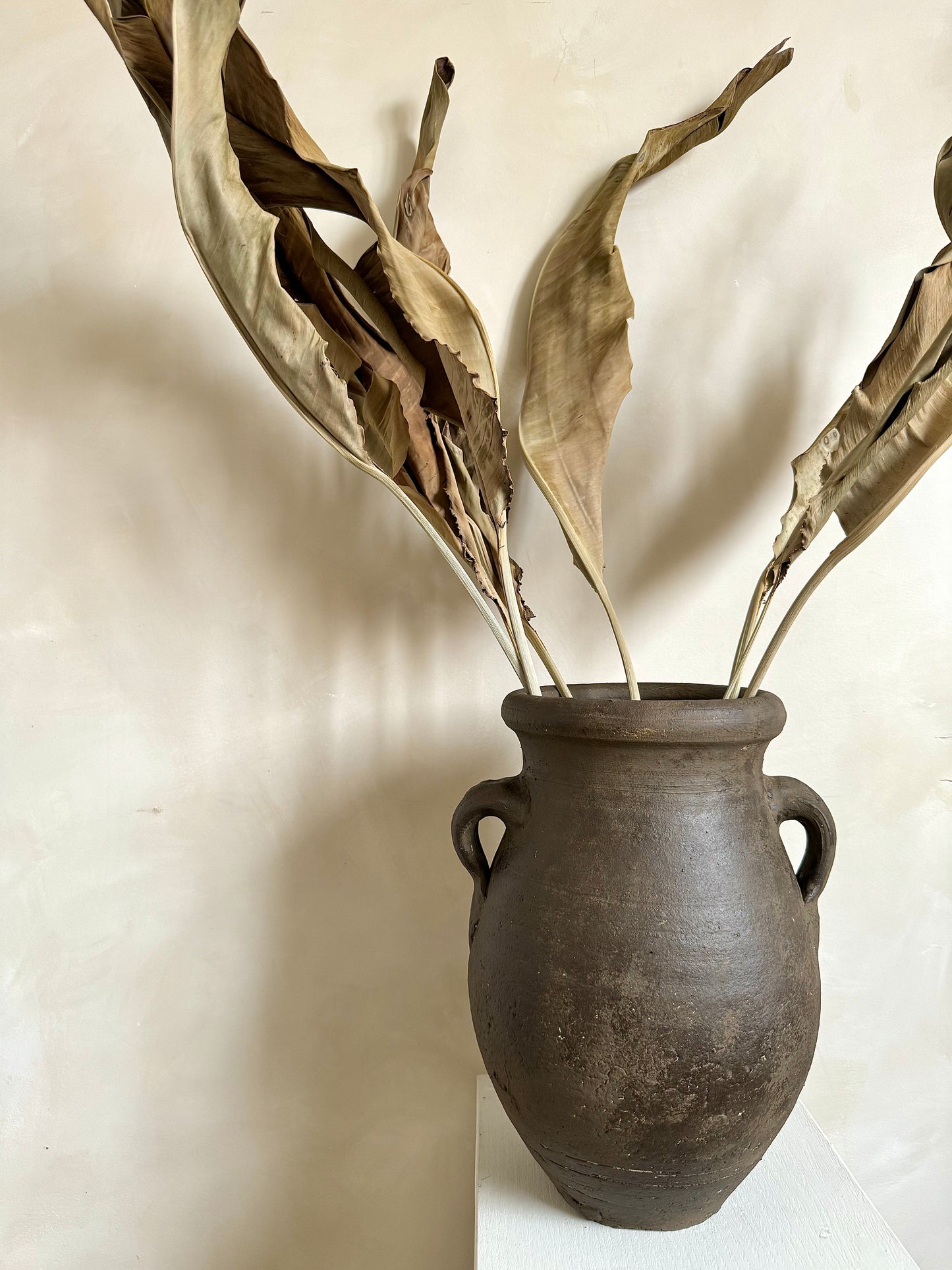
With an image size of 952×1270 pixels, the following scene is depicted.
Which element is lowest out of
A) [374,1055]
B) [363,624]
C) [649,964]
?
[374,1055]

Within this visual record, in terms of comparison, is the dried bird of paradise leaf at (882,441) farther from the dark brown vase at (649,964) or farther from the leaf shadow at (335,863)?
the leaf shadow at (335,863)

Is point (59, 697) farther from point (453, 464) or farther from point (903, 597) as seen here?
point (903, 597)

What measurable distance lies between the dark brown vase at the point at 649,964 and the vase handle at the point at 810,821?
0.02 meters

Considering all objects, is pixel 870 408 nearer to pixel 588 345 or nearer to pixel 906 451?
pixel 906 451

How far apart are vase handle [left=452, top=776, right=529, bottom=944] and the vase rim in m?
0.07

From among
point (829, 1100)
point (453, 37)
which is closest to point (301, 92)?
point (453, 37)

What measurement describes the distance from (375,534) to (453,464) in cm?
20

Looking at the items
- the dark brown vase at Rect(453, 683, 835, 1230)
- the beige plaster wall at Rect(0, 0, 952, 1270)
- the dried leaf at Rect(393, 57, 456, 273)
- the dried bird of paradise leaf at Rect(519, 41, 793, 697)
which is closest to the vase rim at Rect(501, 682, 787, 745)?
the dark brown vase at Rect(453, 683, 835, 1230)

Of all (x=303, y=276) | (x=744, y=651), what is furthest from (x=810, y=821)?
(x=303, y=276)

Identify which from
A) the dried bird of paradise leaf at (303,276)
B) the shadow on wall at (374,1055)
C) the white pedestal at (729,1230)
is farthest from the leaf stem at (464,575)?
the white pedestal at (729,1230)

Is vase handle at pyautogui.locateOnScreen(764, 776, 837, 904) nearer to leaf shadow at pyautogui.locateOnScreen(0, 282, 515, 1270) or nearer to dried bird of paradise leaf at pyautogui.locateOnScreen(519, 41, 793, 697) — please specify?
dried bird of paradise leaf at pyautogui.locateOnScreen(519, 41, 793, 697)

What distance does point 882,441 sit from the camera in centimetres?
70

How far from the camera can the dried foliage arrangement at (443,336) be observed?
625 millimetres

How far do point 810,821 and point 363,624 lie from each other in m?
0.50
